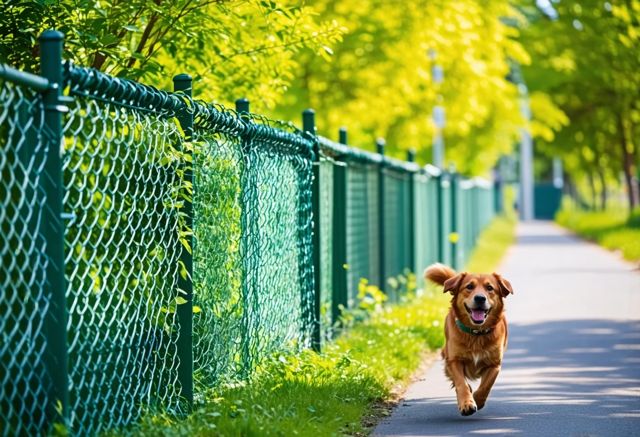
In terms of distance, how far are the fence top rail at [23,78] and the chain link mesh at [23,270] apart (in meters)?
0.03

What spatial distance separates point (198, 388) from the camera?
6.11m

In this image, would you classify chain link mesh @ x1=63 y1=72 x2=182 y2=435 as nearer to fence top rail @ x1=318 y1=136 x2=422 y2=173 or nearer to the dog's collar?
the dog's collar

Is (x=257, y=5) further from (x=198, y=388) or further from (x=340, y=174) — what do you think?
(x=198, y=388)

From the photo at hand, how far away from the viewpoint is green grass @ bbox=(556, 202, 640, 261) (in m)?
24.4

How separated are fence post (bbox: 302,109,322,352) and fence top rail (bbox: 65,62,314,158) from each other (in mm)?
638

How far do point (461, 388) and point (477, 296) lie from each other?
553mm

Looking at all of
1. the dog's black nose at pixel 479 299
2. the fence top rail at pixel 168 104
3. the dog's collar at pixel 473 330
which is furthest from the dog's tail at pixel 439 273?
the fence top rail at pixel 168 104

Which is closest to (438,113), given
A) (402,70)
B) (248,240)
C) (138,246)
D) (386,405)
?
(402,70)

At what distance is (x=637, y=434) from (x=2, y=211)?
144 inches

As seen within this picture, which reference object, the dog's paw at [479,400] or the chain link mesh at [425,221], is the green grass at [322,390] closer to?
the dog's paw at [479,400]

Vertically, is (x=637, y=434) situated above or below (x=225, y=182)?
below

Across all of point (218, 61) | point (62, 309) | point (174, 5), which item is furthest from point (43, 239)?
point (218, 61)

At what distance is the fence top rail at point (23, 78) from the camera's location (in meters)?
3.94

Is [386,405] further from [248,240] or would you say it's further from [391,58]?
[391,58]
